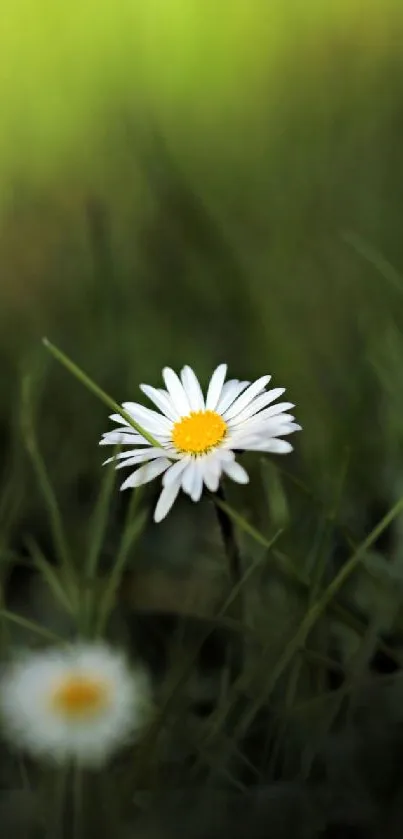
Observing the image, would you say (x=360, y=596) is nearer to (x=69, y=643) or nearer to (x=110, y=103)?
(x=69, y=643)

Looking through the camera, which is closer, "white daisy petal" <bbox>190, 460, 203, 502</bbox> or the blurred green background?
"white daisy petal" <bbox>190, 460, 203, 502</bbox>

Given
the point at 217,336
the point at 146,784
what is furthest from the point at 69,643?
the point at 217,336

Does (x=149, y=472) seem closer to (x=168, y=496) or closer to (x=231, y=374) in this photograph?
(x=168, y=496)

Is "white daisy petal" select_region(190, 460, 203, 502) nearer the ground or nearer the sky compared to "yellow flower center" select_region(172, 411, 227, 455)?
nearer the ground

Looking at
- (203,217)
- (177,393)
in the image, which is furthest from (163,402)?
(203,217)

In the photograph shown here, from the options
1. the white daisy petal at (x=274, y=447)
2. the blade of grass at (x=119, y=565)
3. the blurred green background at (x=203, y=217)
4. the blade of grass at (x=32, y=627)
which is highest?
the blurred green background at (x=203, y=217)

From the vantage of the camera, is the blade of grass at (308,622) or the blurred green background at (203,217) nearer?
the blade of grass at (308,622)

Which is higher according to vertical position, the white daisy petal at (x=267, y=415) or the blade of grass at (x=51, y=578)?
the white daisy petal at (x=267, y=415)
